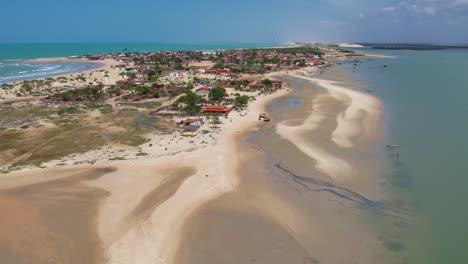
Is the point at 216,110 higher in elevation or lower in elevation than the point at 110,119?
higher

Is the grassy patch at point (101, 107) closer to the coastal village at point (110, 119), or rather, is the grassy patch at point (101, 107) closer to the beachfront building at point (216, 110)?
the coastal village at point (110, 119)

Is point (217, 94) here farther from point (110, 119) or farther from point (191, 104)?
point (110, 119)

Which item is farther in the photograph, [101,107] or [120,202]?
[101,107]

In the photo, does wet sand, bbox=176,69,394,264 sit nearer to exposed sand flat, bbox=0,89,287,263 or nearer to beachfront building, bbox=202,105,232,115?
exposed sand flat, bbox=0,89,287,263

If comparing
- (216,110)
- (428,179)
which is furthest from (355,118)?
(428,179)

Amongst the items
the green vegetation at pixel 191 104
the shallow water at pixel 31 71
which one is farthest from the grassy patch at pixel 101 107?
the shallow water at pixel 31 71

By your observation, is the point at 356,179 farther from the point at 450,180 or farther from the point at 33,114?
the point at 33,114

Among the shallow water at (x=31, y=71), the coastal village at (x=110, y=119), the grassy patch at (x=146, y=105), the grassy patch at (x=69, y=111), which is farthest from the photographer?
the shallow water at (x=31, y=71)

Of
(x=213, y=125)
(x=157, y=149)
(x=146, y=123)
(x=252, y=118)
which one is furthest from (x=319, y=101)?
(x=157, y=149)

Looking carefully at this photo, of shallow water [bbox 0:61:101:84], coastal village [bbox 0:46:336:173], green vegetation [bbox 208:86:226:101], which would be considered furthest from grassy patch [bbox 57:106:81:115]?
shallow water [bbox 0:61:101:84]
